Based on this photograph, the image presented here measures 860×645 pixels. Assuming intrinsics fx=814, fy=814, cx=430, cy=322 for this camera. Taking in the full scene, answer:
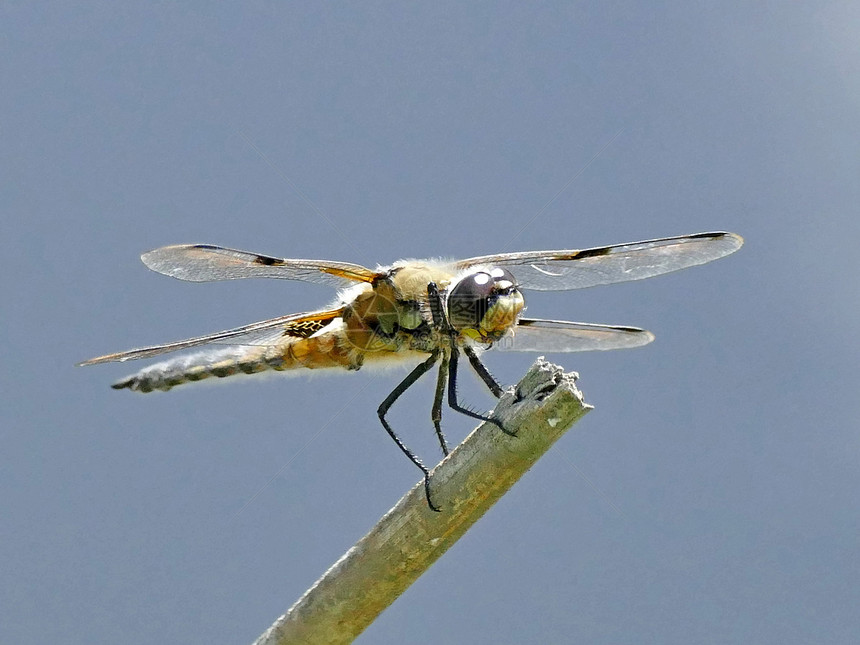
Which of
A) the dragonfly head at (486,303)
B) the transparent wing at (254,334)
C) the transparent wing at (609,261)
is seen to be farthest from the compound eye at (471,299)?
the transparent wing at (254,334)

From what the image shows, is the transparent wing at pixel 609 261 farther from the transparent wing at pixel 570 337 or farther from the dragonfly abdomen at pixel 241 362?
the dragonfly abdomen at pixel 241 362

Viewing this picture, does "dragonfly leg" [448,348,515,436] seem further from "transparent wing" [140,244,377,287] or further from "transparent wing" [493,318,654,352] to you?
"transparent wing" [140,244,377,287]

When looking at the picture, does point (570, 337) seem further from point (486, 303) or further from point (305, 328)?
point (305, 328)

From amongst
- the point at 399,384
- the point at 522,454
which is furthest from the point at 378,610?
the point at 399,384

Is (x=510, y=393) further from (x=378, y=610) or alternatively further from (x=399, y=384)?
(x=399, y=384)

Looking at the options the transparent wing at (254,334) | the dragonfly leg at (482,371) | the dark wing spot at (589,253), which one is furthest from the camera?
the dragonfly leg at (482,371)

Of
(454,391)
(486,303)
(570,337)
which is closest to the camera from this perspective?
(486,303)

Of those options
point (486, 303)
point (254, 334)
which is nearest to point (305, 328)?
point (254, 334)
